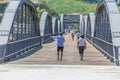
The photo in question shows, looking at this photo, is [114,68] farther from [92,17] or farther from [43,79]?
[92,17]

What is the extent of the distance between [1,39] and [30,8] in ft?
41.1

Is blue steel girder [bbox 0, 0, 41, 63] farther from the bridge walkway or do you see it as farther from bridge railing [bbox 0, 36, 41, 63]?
the bridge walkway

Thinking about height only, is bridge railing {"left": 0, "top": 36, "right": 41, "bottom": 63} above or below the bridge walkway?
above

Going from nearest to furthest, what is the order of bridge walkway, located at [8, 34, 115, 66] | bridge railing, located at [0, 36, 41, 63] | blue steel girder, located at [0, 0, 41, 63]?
bridge walkway, located at [8, 34, 115, 66] → bridge railing, located at [0, 36, 41, 63] → blue steel girder, located at [0, 0, 41, 63]

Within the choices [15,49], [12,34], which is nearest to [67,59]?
[15,49]

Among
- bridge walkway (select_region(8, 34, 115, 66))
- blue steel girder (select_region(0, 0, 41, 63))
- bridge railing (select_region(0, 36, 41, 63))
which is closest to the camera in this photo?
bridge walkway (select_region(8, 34, 115, 66))

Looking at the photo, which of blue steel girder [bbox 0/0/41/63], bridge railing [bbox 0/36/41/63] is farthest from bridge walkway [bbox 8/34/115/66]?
blue steel girder [bbox 0/0/41/63]

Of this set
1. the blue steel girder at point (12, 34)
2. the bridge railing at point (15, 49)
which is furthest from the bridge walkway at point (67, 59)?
the blue steel girder at point (12, 34)

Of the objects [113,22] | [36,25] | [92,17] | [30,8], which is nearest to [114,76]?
[113,22]

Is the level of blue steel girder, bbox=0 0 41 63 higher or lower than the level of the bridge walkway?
higher

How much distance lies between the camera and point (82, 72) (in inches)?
631

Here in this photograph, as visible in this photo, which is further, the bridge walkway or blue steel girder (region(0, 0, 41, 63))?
blue steel girder (region(0, 0, 41, 63))

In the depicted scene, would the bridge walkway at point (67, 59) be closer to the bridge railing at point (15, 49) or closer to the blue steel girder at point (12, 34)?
the bridge railing at point (15, 49)

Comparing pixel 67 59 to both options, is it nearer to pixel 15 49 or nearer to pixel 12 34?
pixel 15 49
